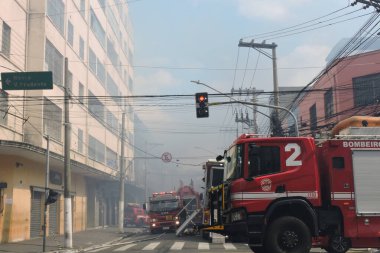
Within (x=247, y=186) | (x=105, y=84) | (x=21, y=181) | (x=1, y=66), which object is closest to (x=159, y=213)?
(x=21, y=181)

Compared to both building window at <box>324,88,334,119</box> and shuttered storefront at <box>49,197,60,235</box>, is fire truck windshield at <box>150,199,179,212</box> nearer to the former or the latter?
shuttered storefront at <box>49,197,60,235</box>

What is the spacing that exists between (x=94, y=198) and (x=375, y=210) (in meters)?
40.7

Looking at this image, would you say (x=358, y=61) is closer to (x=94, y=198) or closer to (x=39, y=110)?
(x=39, y=110)

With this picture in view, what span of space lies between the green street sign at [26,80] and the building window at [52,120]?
33.5 feet

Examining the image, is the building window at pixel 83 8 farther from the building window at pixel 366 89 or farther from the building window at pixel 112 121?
the building window at pixel 366 89

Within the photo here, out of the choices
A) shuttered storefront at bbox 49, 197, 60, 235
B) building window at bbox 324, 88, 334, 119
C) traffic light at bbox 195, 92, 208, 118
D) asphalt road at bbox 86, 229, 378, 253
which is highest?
building window at bbox 324, 88, 334, 119

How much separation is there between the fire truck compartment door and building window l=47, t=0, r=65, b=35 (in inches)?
983

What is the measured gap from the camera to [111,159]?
57969mm

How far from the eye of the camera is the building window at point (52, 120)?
30703mm

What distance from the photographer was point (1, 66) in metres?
24.9

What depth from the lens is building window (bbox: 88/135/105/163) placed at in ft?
148

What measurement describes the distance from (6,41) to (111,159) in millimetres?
32812

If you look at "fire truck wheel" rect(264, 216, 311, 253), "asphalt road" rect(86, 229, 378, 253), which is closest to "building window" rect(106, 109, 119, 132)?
"asphalt road" rect(86, 229, 378, 253)

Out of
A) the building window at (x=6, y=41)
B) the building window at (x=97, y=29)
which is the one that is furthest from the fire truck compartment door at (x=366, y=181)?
the building window at (x=97, y=29)
